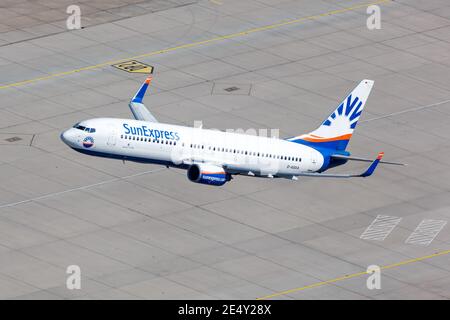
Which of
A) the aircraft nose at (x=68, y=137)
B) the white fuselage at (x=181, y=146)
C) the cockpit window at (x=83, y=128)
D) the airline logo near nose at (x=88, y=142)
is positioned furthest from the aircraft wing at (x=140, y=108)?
the airline logo near nose at (x=88, y=142)

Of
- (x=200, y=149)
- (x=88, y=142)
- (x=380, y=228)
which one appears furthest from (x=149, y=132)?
(x=380, y=228)

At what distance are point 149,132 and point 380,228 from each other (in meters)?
19.5

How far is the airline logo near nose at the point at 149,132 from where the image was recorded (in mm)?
131750

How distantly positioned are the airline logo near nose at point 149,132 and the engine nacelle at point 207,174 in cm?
283

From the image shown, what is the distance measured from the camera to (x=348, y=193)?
138625 millimetres

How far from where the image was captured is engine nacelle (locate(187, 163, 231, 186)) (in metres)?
131

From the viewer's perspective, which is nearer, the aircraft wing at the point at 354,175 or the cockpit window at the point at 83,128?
the aircraft wing at the point at 354,175

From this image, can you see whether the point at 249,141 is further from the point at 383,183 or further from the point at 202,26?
the point at 202,26

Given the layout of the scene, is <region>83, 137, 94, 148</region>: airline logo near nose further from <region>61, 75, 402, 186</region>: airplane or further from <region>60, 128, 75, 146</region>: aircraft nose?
<region>60, 128, 75, 146</region>: aircraft nose

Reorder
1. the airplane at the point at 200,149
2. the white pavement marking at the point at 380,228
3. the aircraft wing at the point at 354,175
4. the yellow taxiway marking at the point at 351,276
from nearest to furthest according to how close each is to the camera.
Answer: the yellow taxiway marking at the point at 351,276, the aircraft wing at the point at 354,175, the white pavement marking at the point at 380,228, the airplane at the point at 200,149

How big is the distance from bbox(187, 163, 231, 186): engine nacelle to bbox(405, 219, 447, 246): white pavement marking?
15.2 m

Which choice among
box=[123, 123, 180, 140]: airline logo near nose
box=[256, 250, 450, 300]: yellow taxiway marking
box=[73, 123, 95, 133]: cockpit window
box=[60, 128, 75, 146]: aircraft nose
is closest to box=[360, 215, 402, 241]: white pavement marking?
box=[256, 250, 450, 300]: yellow taxiway marking

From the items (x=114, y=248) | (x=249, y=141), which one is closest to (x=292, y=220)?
(x=249, y=141)

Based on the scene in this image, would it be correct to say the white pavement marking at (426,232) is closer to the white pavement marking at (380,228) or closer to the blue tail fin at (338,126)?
the white pavement marking at (380,228)
